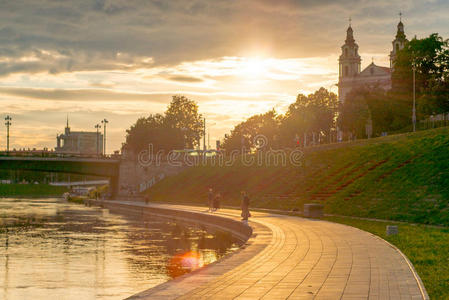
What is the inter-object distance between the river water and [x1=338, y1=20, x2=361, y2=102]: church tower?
14191cm

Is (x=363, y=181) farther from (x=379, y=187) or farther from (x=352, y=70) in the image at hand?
(x=352, y=70)

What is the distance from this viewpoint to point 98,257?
25688 millimetres

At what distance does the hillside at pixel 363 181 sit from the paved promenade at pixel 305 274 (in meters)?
12.1

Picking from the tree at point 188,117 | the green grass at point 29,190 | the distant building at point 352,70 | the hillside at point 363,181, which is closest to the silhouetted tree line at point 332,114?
the tree at point 188,117

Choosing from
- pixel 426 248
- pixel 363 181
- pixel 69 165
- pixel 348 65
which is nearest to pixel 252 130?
pixel 348 65

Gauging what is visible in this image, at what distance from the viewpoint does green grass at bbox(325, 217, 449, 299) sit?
14.0m

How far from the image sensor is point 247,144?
155m

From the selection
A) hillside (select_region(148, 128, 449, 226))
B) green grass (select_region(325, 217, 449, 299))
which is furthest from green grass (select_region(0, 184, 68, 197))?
green grass (select_region(325, 217, 449, 299))

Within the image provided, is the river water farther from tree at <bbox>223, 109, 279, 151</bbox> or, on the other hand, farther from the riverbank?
tree at <bbox>223, 109, 279, 151</bbox>

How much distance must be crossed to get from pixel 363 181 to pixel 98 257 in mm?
25949

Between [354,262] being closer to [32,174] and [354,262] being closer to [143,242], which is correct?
[143,242]

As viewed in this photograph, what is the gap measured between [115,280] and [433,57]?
7965 cm

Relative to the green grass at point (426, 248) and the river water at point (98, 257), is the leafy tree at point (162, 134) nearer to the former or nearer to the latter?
the river water at point (98, 257)

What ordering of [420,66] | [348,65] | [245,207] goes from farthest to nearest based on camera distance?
[348,65]
[420,66]
[245,207]
